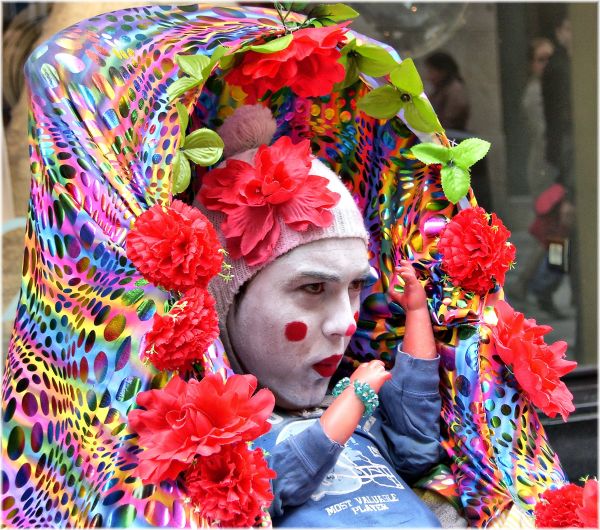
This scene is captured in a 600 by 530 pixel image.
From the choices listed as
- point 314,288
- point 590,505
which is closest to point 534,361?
point 590,505

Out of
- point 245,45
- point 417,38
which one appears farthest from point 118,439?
point 417,38

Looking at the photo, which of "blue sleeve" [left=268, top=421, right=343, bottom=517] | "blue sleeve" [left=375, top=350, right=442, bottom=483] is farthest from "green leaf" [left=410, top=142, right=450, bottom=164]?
"blue sleeve" [left=268, top=421, right=343, bottom=517]

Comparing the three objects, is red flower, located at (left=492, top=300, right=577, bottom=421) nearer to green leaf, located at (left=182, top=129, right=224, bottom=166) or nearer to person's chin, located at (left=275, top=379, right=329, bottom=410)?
person's chin, located at (left=275, top=379, right=329, bottom=410)

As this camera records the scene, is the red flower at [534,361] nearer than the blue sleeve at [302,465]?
No

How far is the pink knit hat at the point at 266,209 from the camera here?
1902mm

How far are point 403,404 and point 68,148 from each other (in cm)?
95

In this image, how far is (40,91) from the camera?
72.0 inches

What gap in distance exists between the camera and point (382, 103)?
6.97 feet

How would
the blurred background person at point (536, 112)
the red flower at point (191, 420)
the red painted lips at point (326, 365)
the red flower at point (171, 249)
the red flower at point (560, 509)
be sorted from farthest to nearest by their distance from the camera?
the blurred background person at point (536, 112)
the red painted lips at point (326, 365)
the red flower at point (560, 509)
the red flower at point (171, 249)
the red flower at point (191, 420)

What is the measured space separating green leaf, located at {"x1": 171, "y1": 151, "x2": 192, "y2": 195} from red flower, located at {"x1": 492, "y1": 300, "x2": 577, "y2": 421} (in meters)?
0.78

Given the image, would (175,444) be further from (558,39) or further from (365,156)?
(558,39)

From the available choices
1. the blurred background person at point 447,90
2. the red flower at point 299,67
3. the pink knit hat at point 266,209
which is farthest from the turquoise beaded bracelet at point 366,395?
the blurred background person at point 447,90

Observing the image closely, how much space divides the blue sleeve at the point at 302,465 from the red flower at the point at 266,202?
0.39 meters

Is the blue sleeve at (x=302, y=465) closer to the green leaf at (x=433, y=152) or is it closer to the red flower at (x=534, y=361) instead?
the red flower at (x=534, y=361)
